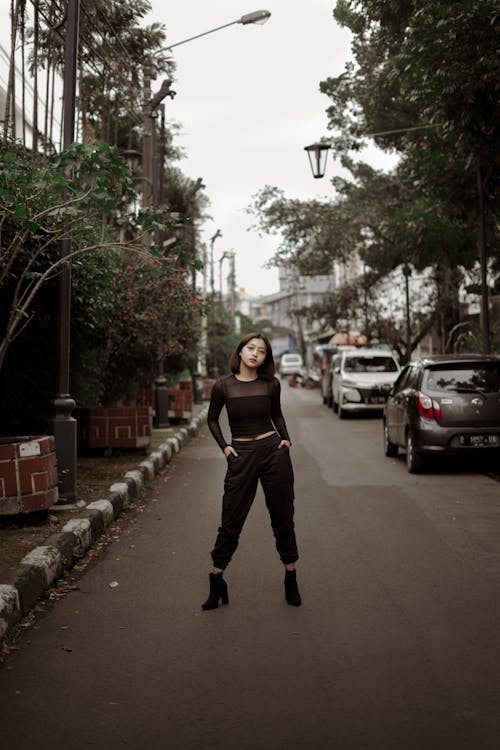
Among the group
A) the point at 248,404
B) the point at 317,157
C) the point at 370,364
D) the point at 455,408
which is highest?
the point at 317,157

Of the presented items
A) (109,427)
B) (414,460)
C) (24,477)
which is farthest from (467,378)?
(24,477)

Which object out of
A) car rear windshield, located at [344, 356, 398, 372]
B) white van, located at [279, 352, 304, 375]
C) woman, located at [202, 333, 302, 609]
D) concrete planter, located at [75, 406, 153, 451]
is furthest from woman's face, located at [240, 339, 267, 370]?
white van, located at [279, 352, 304, 375]

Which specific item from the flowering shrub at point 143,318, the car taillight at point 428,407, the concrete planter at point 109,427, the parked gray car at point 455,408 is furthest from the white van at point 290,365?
the car taillight at point 428,407

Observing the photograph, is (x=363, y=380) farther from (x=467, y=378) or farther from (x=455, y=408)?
(x=455, y=408)

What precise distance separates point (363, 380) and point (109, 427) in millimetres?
12650

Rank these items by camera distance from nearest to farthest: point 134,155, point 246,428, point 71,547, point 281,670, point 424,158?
point 281,670 < point 246,428 < point 71,547 < point 424,158 < point 134,155

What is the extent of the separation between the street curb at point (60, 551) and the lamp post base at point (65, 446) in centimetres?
35

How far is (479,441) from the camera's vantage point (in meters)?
12.4

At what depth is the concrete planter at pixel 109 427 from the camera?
554 inches

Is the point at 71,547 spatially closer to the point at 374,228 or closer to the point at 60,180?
the point at 60,180

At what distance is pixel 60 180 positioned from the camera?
700 centimetres

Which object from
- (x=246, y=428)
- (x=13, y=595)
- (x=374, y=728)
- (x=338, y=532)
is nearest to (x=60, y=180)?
(x=246, y=428)

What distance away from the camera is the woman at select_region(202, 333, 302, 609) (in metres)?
6.03

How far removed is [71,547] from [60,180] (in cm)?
291
